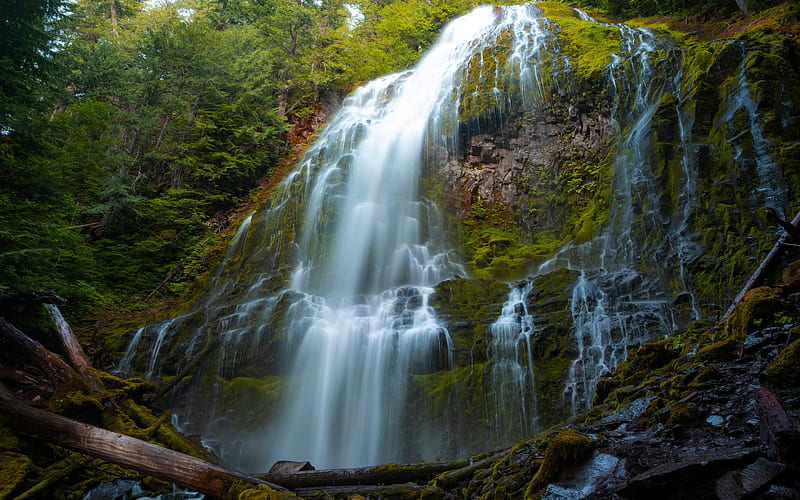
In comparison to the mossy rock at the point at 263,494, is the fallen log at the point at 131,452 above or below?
above

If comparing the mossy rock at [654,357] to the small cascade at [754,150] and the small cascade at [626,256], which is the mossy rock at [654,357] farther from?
the small cascade at [754,150]

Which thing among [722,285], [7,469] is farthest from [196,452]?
[722,285]

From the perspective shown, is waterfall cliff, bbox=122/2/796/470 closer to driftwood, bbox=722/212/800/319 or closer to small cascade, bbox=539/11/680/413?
small cascade, bbox=539/11/680/413

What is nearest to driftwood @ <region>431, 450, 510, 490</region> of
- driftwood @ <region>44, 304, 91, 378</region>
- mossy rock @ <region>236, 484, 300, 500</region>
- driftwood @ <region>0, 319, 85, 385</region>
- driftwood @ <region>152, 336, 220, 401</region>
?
mossy rock @ <region>236, 484, 300, 500</region>

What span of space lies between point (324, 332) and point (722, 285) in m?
7.63

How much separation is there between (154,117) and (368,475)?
51.9ft

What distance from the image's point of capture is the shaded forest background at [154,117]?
284 inches

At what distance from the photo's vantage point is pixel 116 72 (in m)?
14.7

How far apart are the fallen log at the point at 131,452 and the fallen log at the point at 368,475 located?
283mm

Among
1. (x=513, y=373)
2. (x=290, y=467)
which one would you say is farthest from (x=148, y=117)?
→ (x=513, y=373)

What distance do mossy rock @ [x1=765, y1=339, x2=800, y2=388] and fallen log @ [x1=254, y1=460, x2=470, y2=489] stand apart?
8.30ft

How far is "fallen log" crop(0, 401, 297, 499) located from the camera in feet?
13.0

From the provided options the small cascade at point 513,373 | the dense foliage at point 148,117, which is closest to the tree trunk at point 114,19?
the dense foliage at point 148,117

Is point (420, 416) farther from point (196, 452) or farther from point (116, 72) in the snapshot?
point (116, 72)
